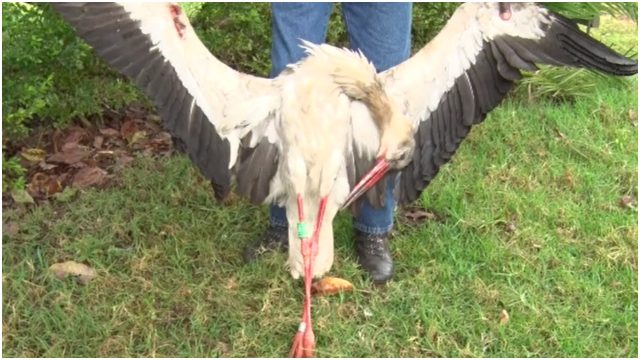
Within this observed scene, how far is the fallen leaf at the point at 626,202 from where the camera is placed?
11.0 feet

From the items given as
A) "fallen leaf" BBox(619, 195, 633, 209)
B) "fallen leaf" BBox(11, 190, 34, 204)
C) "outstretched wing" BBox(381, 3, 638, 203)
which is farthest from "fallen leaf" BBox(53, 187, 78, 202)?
"fallen leaf" BBox(619, 195, 633, 209)

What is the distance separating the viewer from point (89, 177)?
345 cm

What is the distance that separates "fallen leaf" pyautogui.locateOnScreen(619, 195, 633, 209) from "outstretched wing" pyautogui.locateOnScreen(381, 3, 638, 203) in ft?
4.04

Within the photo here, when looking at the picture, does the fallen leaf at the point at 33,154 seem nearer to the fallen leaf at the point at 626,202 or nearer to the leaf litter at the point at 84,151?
the leaf litter at the point at 84,151

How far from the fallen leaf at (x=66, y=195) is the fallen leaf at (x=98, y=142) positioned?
17.8 inches

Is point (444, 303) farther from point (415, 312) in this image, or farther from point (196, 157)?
point (196, 157)

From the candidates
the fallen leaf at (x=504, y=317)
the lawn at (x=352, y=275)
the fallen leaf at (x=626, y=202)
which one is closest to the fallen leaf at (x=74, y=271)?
the lawn at (x=352, y=275)

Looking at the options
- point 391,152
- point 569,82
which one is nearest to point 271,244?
point 391,152

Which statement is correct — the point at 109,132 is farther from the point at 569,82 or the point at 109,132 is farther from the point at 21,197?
the point at 569,82

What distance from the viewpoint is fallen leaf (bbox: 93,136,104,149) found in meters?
3.76

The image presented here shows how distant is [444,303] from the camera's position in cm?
269

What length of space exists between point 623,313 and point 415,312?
67 cm

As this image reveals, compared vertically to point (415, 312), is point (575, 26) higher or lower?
higher

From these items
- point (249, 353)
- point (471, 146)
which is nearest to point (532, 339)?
point (249, 353)
